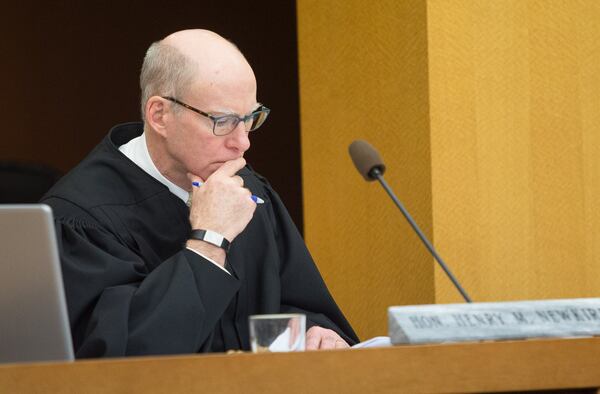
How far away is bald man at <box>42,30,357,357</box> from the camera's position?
2.41 metres

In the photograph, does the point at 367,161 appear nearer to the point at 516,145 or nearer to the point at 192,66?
the point at 192,66

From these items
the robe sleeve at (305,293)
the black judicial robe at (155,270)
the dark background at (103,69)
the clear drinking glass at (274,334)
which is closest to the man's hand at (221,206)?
the black judicial robe at (155,270)

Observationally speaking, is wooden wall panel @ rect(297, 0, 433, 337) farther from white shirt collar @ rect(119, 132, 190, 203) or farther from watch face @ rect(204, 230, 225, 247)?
watch face @ rect(204, 230, 225, 247)

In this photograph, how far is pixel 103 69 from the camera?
7.21m

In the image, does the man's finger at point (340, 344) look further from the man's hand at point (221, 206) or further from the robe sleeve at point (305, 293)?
the man's hand at point (221, 206)

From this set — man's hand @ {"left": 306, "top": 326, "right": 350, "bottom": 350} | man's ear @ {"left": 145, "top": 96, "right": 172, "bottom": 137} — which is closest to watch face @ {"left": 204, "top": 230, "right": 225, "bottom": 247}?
man's hand @ {"left": 306, "top": 326, "right": 350, "bottom": 350}

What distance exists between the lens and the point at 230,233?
254 cm

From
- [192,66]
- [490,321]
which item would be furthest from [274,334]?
[192,66]

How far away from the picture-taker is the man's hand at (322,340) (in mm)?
2631

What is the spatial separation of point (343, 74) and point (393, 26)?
29cm

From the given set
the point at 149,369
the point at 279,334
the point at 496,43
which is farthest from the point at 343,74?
the point at 149,369

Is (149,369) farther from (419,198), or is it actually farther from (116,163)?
(419,198)

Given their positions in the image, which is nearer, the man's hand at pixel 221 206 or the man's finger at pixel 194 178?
the man's hand at pixel 221 206

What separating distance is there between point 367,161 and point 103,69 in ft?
17.3
